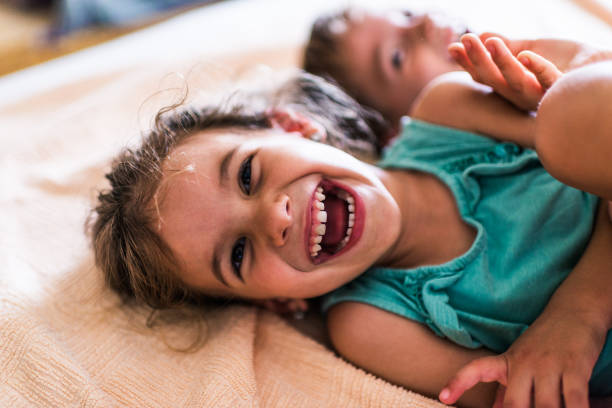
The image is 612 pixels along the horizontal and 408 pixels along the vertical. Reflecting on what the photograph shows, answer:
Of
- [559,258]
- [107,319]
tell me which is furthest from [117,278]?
[559,258]

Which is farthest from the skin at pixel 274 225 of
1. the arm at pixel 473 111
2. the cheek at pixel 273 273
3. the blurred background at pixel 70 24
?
the blurred background at pixel 70 24

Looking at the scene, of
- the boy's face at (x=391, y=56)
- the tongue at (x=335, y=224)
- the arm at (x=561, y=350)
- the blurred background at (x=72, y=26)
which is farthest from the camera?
the blurred background at (x=72, y=26)

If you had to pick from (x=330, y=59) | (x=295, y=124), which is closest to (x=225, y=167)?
(x=295, y=124)

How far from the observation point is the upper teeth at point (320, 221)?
2.82 ft

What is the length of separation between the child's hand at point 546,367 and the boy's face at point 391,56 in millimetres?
823

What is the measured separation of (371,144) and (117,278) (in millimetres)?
680

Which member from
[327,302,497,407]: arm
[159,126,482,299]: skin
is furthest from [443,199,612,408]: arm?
[159,126,482,299]: skin

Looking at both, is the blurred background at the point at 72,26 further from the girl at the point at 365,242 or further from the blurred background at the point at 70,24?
the girl at the point at 365,242

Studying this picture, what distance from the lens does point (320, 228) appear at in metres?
0.86

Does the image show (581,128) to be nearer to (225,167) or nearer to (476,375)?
(476,375)

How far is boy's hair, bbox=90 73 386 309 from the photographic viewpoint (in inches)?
34.6

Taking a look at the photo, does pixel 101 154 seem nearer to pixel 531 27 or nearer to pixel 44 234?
pixel 44 234

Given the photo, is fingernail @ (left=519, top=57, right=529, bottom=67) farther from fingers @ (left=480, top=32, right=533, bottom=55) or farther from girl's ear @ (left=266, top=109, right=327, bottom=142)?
girl's ear @ (left=266, top=109, right=327, bottom=142)

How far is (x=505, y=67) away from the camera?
79 centimetres
